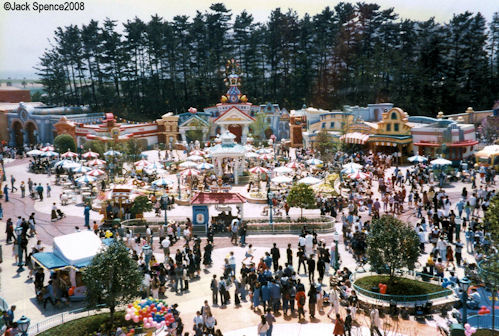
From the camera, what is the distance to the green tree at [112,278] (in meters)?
13.2

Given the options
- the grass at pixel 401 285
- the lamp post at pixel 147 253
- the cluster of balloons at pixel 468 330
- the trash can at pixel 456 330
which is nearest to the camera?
the cluster of balloons at pixel 468 330

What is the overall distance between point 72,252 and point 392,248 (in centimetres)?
1043

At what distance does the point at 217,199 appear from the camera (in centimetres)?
2406

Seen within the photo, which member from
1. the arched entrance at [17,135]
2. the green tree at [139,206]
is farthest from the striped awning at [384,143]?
the arched entrance at [17,135]

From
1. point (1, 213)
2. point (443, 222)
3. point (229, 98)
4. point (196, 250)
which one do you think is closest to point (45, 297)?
point (196, 250)

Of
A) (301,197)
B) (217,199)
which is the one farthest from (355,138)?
(217,199)

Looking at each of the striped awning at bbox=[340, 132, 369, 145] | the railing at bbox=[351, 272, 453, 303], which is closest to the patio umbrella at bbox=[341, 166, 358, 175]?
the striped awning at bbox=[340, 132, 369, 145]

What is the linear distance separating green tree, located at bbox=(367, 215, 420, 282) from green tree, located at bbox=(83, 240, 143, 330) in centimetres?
740

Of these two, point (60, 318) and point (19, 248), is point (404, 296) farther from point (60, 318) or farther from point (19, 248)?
point (19, 248)

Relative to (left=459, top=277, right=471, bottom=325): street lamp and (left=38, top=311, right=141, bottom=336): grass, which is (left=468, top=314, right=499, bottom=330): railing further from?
(left=38, top=311, right=141, bottom=336): grass

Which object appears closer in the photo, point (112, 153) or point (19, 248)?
point (19, 248)

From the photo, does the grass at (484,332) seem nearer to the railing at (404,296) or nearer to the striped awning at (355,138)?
the railing at (404,296)

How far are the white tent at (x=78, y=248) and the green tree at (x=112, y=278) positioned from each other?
2597 mm

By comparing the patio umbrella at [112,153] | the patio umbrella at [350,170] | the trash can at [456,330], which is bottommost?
the trash can at [456,330]
